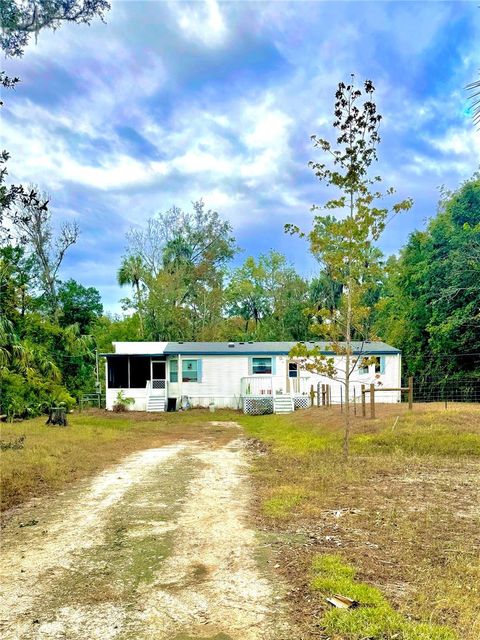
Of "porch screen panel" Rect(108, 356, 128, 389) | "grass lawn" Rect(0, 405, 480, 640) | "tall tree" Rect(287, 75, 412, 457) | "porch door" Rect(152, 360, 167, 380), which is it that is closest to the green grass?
"grass lawn" Rect(0, 405, 480, 640)

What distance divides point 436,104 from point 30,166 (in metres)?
8.82

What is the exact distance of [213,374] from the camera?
26375mm

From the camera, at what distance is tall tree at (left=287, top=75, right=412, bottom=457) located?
31.7ft

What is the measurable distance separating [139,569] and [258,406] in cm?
1998

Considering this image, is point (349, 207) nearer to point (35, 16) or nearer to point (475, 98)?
point (35, 16)

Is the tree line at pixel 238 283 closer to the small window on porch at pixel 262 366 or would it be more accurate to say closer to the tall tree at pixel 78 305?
the tall tree at pixel 78 305

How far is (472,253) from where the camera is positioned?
2161cm

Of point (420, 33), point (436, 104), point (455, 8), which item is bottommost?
point (436, 104)

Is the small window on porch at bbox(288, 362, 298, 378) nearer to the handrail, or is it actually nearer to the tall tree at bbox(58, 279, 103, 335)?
the handrail

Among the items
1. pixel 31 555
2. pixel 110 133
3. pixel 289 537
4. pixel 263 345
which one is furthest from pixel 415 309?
pixel 31 555

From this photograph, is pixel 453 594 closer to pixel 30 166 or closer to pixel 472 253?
pixel 30 166

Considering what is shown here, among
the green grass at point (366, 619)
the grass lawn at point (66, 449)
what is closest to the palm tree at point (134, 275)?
the grass lawn at point (66, 449)

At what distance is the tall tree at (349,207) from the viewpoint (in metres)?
9.65

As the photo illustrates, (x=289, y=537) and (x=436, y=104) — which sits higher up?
(x=436, y=104)
